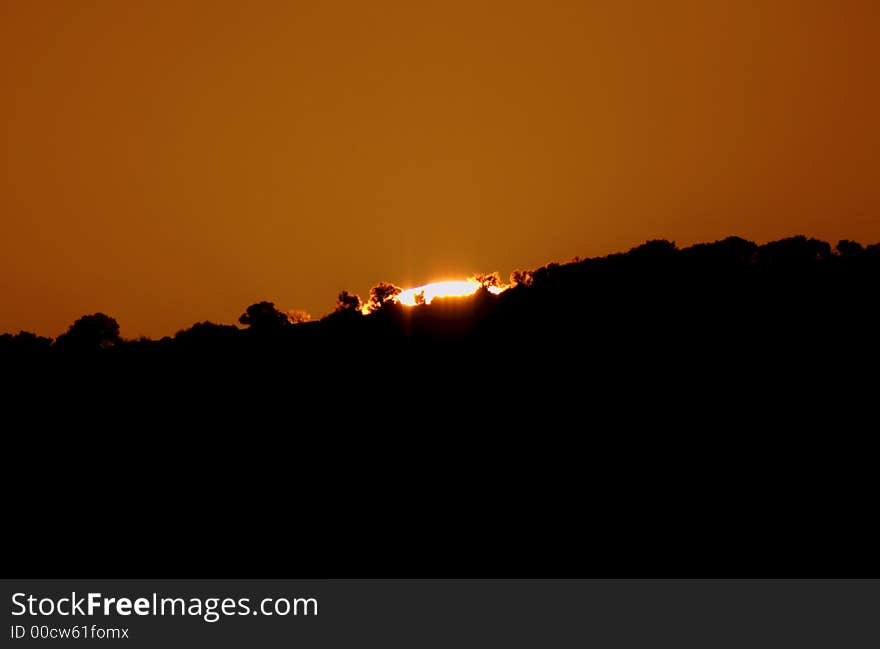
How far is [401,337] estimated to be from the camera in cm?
11481

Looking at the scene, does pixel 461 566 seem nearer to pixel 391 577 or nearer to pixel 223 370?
pixel 391 577

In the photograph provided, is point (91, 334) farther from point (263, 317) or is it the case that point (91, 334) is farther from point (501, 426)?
point (501, 426)

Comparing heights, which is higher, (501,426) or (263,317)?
(263,317)

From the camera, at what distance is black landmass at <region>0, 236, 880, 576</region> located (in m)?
89.9

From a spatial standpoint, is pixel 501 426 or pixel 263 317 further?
pixel 263 317

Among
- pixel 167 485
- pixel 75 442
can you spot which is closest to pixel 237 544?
pixel 167 485

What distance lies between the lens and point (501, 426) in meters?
104

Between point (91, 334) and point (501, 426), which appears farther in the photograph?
point (91, 334)

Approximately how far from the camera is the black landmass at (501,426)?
89875 millimetres

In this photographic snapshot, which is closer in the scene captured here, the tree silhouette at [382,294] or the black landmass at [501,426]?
the black landmass at [501,426]

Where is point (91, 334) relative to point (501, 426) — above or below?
above

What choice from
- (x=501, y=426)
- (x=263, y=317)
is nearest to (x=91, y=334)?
(x=263, y=317)

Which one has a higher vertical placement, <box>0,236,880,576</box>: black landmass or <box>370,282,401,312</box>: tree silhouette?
<box>370,282,401,312</box>: tree silhouette

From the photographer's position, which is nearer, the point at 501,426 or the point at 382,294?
the point at 501,426
